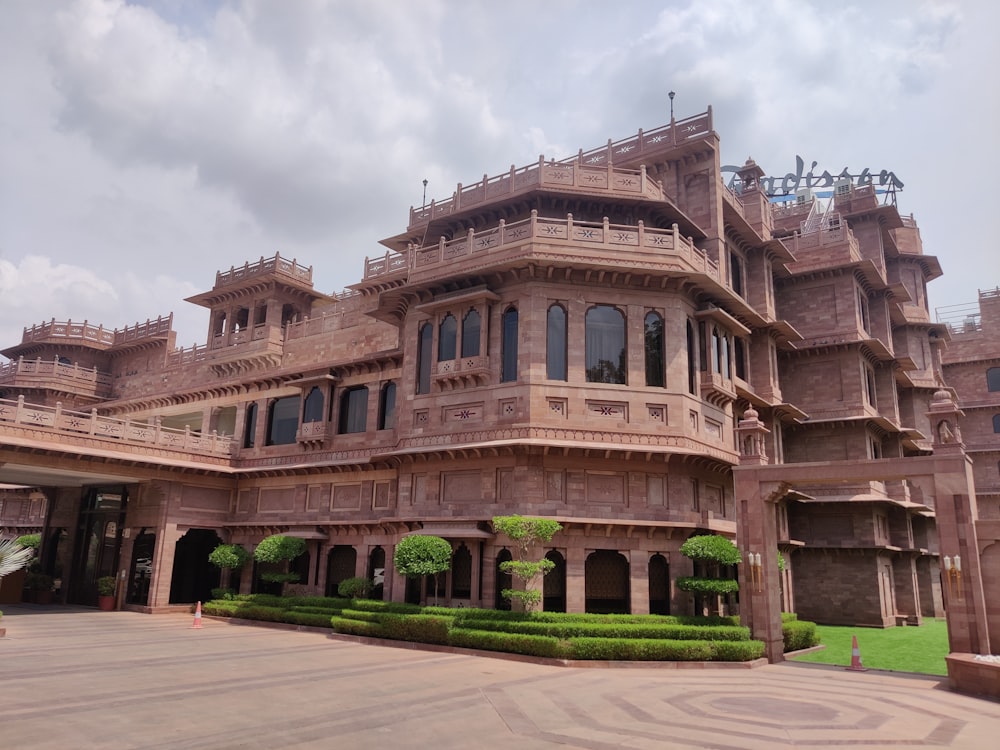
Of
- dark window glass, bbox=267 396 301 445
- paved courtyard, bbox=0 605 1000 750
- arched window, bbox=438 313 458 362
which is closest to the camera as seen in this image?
paved courtyard, bbox=0 605 1000 750

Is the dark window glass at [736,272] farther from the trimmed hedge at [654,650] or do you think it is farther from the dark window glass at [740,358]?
the trimmed hedge at [654,650]

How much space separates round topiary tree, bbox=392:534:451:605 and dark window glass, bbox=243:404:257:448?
1742 centimetres

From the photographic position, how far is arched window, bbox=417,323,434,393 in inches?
1115

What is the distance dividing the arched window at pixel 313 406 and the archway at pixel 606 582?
17.0 meters

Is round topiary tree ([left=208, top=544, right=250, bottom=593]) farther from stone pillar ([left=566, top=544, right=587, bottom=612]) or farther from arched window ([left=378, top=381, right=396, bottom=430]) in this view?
stone pillar ([left=566, top=544, right=587, bottom=612])

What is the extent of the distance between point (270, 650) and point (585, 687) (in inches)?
412

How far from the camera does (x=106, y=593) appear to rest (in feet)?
113

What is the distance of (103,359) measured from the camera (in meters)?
52.0

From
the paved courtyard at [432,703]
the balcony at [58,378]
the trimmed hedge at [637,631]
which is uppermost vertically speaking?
the balcony at [58,378]

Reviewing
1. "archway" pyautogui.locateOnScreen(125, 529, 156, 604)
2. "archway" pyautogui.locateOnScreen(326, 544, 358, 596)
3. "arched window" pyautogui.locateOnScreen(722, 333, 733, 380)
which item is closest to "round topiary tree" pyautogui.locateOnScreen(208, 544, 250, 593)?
"archway" pyautogui.locateOnScreen(125, 529, 156, 604)

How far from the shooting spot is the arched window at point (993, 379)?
1971 inches

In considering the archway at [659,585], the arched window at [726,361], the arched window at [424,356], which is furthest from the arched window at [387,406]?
the arched window at [726,361]

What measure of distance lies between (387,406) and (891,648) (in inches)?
885

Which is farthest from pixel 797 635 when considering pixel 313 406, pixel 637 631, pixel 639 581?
pixel 313 406
